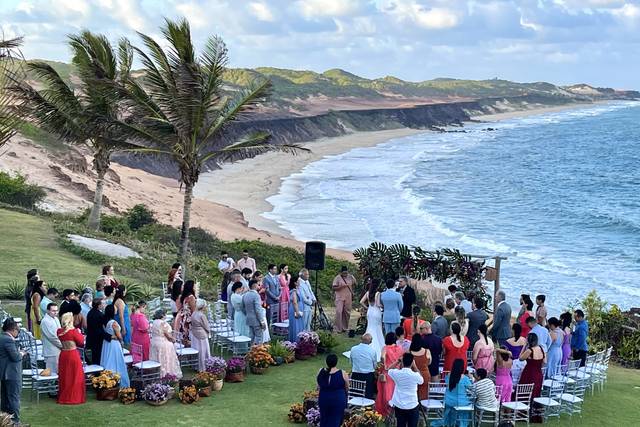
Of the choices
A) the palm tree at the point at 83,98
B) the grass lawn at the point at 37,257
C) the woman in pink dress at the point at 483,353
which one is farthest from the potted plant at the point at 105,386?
the palm tree at the point at 83,98

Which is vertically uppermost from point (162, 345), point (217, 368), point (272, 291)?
point (272, 291)

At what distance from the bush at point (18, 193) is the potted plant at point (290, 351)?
68.8ft

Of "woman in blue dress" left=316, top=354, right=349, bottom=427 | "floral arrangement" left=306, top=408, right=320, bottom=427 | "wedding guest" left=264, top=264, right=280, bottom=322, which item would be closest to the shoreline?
"wedding guest" left=264, top=264, right=280, bottom=322

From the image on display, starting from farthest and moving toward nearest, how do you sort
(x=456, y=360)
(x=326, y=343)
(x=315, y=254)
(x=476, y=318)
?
(x=315, y=254) → (x=326, y=343) → (x=476, y=318) → (x=456, y=360)

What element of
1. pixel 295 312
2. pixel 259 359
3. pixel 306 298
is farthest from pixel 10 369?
pixel 306 298

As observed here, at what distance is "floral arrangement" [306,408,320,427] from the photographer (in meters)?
11.8

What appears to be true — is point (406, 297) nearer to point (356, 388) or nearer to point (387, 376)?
point (356, 388)

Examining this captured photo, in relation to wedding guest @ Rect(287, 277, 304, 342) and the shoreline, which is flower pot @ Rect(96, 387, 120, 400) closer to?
wedding guest @ Rect(287, 277, 304, 342)

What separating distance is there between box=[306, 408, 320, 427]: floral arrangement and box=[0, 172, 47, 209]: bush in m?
24.5

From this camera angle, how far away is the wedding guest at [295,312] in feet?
54.5

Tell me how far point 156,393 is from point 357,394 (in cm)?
314

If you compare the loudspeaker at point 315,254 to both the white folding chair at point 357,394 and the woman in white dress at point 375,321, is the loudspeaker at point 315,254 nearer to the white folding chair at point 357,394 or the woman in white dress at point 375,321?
the woman in white dress at point 375,321

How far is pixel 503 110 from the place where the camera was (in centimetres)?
19988

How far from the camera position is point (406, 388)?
11.1m
